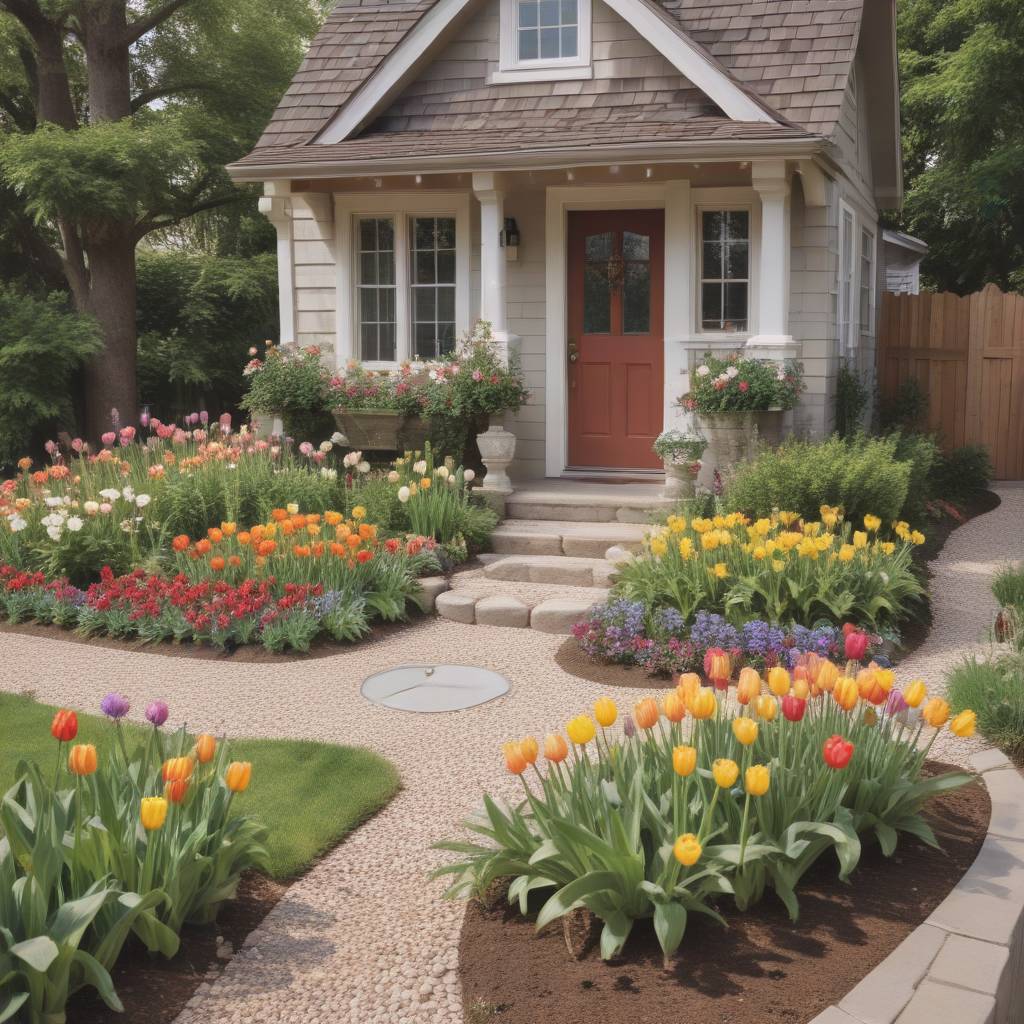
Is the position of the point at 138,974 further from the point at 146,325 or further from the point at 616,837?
the point at 146,325

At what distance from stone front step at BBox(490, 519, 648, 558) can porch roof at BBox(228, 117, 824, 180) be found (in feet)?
10.2

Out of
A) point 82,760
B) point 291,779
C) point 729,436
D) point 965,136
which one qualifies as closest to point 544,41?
point 729,436

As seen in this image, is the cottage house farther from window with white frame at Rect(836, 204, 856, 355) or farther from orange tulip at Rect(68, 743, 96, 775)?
orange tulip at Rect(68, 743, 96, 775)

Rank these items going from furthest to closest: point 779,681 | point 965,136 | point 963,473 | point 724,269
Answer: point 965,136, point 963,473, point 724,269, point 779,681

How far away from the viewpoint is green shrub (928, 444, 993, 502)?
44.2 ft

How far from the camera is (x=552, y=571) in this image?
9.07 metres

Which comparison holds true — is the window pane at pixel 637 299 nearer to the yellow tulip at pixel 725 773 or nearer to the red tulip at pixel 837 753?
the red tulip at pixel 837 753

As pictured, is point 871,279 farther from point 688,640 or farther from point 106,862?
point 106,862

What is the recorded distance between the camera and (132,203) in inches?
622

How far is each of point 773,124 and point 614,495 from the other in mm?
3364

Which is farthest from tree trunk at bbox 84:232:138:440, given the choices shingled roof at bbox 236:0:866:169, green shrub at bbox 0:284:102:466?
shingled roof at bbox 236:0:866:169

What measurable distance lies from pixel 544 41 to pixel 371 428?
13.3ft

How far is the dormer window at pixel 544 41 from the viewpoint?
11.3m

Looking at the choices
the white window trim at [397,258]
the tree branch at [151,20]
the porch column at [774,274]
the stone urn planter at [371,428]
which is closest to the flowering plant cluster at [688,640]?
the porch column at [774,274]
